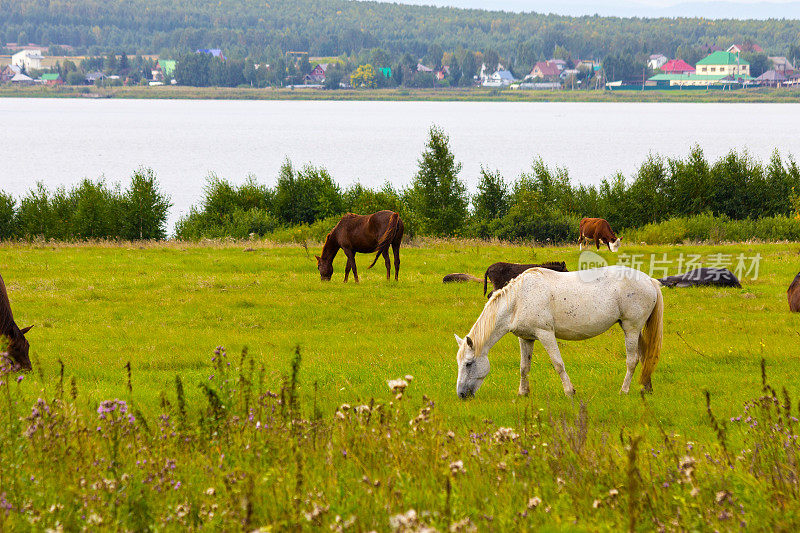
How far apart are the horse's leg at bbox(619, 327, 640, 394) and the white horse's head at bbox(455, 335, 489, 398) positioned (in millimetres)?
2380

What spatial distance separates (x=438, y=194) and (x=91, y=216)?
27673 mm

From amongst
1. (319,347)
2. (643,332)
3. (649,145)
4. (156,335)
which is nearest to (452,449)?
(643,332)

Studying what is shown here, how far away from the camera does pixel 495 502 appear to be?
5270mm

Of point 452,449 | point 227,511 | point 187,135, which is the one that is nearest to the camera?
point 227,511

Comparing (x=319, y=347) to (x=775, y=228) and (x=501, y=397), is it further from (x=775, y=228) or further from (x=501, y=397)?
(x=775, y=228)

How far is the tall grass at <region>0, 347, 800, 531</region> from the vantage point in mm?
4973

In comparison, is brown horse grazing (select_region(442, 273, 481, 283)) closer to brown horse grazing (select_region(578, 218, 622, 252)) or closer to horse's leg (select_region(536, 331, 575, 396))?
brown horse grazing (select_region(578, 218, 622, 252))

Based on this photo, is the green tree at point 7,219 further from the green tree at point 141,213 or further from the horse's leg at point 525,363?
the horse's leg at point 525,363

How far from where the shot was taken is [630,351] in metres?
11.5

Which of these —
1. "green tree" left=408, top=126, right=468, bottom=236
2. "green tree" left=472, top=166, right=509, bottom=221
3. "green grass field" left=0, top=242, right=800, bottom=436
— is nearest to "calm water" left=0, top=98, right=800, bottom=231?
"green tree" left=472, top=166, right=509, bottom=221

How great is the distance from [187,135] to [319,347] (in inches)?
6817

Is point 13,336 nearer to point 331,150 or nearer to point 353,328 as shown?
point 353,328

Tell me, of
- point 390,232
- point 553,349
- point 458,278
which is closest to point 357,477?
point 553,349

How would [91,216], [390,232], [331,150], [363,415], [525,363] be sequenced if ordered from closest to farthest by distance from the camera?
[363,415] → [525,363] → [390,232] → [91,216] → [331,150]
